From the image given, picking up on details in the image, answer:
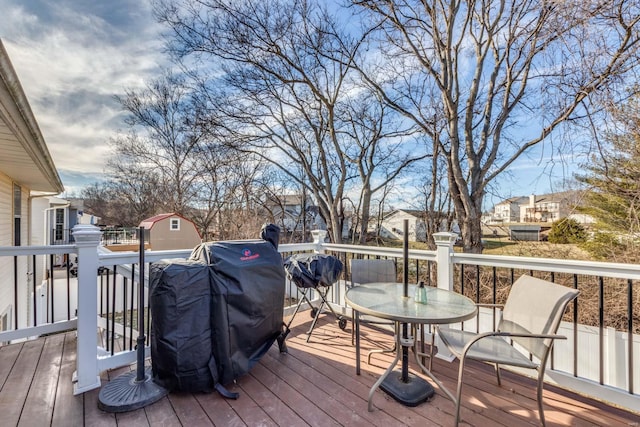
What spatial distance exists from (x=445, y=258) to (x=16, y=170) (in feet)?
21.4

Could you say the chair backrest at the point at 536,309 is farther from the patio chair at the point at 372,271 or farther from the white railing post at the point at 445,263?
the patio chair at the point at 372,271

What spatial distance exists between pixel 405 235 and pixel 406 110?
637 centimetres

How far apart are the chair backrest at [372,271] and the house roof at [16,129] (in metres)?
2.87

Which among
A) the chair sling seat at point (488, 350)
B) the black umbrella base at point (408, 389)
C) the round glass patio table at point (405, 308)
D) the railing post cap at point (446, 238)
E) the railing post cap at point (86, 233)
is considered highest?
the railing post cap at point (86, 233)

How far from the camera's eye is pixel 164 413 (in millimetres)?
1948

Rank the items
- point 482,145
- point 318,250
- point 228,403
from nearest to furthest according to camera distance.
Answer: point 228,403 < point 318,250 < point 482,145

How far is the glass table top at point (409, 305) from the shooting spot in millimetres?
1850

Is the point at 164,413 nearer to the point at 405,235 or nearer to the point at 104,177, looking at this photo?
the point at 405,235

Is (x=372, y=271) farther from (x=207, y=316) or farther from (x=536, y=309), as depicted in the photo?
(x=207, y=316)

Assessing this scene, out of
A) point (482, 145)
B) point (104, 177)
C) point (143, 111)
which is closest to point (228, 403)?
point (482, 145)

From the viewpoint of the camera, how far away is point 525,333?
190 centimetres

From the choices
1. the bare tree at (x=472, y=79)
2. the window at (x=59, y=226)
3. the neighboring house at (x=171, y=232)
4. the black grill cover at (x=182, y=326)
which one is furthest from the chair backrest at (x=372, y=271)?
the window at (x=59, y=226)

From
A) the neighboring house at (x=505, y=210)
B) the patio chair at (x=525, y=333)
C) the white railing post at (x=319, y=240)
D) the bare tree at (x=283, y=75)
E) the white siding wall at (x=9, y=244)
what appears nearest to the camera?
the patio chair at (x=525, y=333)

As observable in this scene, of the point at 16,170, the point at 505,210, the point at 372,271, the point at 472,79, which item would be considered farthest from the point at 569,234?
the point at 16,170
